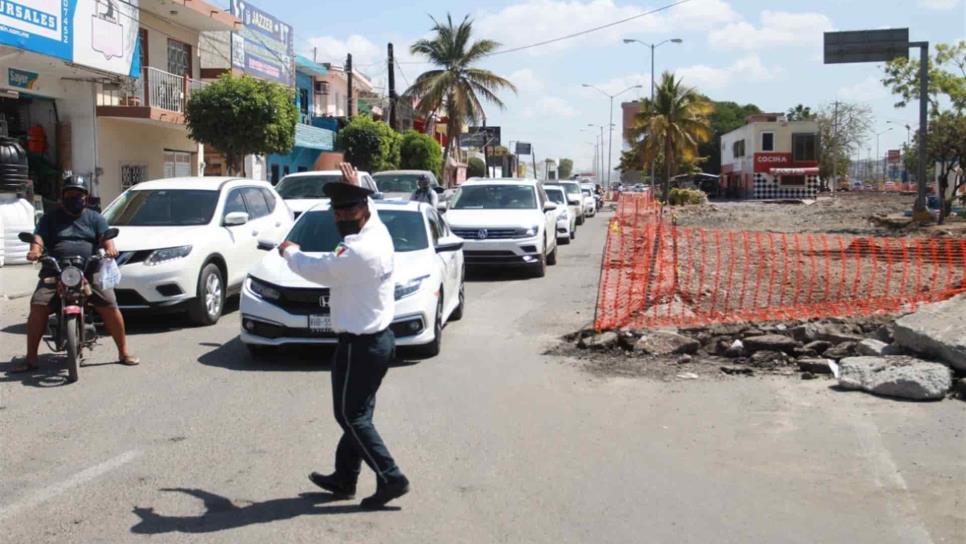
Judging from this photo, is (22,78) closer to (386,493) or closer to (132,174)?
(132,174)

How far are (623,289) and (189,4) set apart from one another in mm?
17430

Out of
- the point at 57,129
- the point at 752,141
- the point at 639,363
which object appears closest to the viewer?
the point at 639,363

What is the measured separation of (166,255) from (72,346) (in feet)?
8.98

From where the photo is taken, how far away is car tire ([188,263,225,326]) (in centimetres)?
1082

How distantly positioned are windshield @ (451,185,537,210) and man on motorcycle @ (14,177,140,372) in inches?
388

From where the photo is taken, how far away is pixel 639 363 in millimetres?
8953

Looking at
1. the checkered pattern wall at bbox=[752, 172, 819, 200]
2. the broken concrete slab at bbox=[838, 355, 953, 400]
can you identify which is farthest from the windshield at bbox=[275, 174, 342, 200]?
the checkered pattern wall at bbox=[752, 172, 819, 200]

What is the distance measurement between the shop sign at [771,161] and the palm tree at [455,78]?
108 ft

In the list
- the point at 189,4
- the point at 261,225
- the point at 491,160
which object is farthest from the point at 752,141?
the point at 261,225

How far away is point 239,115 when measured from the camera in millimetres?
23516

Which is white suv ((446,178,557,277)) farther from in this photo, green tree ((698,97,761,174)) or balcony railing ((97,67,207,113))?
green tree ((698,97,761,174))

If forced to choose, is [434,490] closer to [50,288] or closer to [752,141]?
[50,288]

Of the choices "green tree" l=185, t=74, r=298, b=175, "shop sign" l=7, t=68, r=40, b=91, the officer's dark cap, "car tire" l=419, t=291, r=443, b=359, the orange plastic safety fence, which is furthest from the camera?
"green tree" l=185, t=74, r=298, b=175

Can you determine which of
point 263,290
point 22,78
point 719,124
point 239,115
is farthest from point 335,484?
point 719,124
